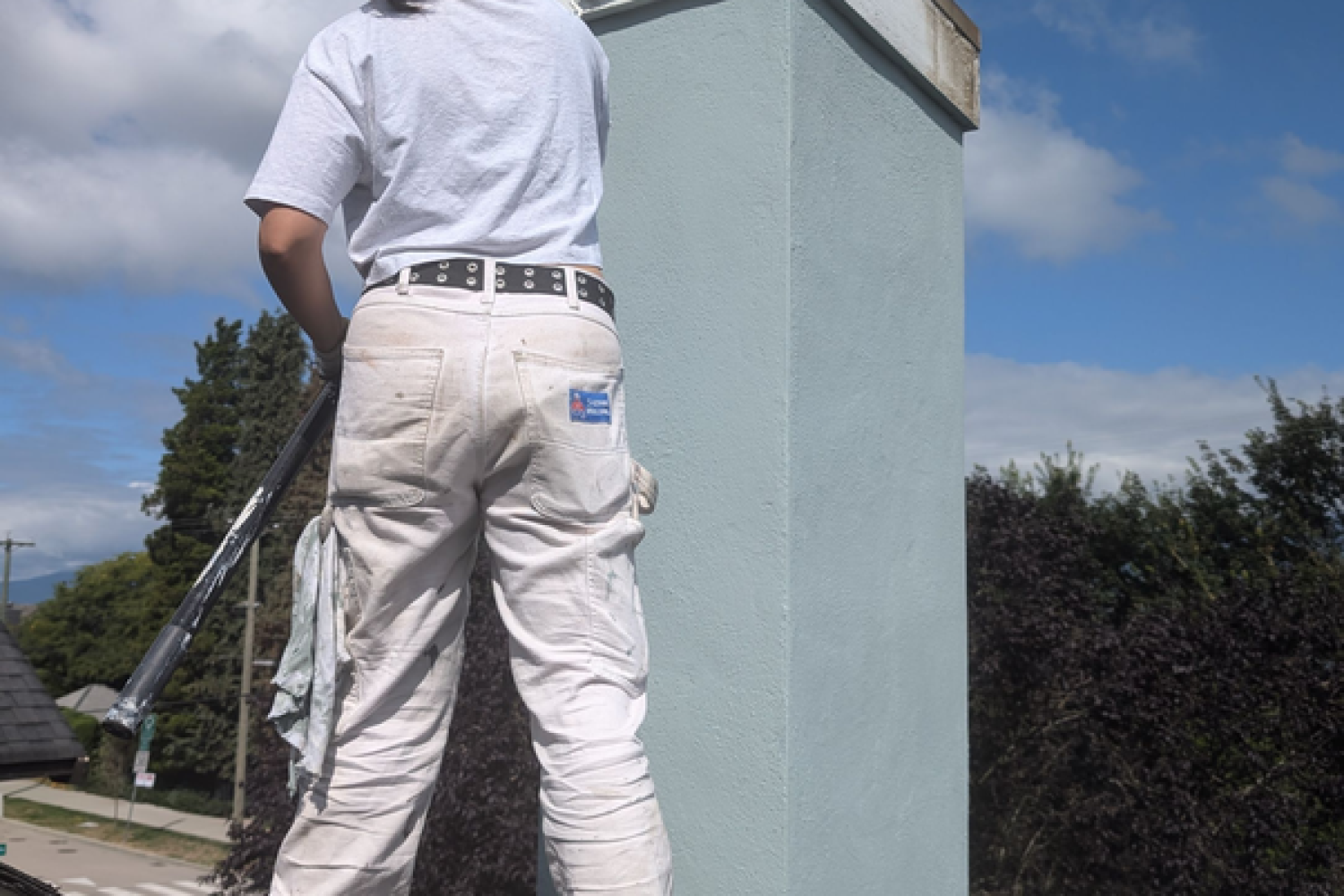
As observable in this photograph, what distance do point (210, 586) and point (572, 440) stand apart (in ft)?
2.11

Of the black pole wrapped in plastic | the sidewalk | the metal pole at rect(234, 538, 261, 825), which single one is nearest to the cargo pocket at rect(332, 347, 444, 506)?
the black pole wrapped in plastic

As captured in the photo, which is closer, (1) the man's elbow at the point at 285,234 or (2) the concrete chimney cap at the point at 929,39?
(1) the man's elbow at the point at 285,234

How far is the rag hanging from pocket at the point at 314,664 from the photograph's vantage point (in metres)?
1.63

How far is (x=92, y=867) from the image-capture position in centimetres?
2667

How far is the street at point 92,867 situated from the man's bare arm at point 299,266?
23.0 m

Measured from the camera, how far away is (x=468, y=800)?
3.52m

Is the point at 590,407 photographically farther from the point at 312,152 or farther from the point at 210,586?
the point at 210,586

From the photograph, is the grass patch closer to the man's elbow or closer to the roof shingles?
the roof shingles

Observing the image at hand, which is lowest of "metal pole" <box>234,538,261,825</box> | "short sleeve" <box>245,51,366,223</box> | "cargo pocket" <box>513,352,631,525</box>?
"metal pole" <box>234,538,261,825</box>

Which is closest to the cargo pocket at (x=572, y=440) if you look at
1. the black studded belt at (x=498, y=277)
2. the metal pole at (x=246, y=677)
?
the black studded belt at (x=498, y=277)

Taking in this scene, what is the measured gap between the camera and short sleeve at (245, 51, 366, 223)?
1.59 metres

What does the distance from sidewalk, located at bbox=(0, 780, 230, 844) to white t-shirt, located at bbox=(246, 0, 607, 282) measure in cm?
2925

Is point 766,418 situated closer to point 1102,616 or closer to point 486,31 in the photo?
point 486,31

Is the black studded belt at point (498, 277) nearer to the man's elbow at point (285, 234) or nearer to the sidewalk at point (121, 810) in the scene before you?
the man's elbow at point (285, 234)
